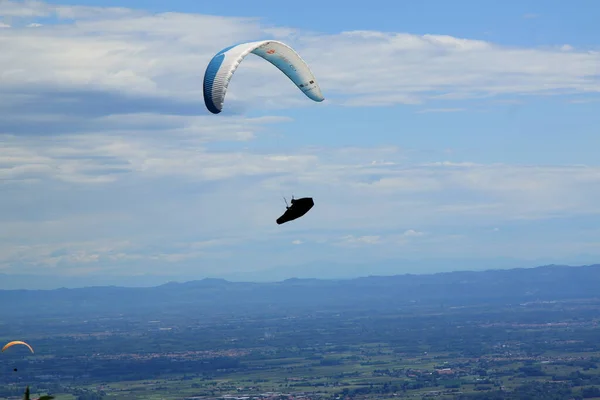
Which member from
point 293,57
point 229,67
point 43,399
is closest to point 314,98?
point 293,57

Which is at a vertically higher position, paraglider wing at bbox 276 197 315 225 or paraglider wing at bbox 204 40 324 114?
paraglider wing at bbox 204 40 324 114

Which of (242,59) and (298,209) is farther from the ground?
(242,59)

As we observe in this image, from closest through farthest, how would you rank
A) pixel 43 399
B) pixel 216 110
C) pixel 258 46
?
1. pixel 43 399
2. pixel 216 110
3. pixel 258 46

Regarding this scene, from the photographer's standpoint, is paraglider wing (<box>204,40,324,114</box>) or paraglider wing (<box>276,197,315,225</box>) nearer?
paraglider wing (<box>204,40,324,114</box>)

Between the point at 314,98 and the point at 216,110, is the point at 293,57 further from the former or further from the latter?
the point at 216,110
